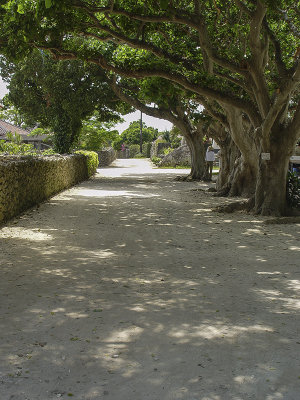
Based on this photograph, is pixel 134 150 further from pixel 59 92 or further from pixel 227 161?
pixel 227 161

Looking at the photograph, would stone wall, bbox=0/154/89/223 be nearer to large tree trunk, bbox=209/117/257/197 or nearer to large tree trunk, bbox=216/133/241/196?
large tree trunk, bbox=209/117/257/197

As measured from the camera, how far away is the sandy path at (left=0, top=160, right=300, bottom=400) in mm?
3414

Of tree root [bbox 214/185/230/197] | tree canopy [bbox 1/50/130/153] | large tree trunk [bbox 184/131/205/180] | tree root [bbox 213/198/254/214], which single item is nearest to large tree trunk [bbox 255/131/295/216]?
tree root [bbox 213/198/254/214]

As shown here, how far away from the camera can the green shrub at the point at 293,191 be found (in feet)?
42.1

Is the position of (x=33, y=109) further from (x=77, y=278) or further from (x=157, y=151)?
(x=157, y=151)

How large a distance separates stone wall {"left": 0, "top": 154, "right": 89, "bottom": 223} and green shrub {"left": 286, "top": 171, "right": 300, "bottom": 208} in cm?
690

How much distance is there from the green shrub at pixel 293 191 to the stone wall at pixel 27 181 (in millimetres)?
6902

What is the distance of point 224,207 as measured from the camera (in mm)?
13203

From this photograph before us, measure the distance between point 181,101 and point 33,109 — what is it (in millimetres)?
8757

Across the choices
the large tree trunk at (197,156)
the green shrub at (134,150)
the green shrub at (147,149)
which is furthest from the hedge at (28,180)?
the green shrub at (134,150)

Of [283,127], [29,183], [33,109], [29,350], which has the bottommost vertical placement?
[29,350]

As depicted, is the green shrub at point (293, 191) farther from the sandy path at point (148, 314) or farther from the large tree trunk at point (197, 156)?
the large tree trunk at point (197, 156)

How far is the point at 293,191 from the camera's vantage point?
Result: 508 inches

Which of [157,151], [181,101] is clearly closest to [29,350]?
[181,101]
